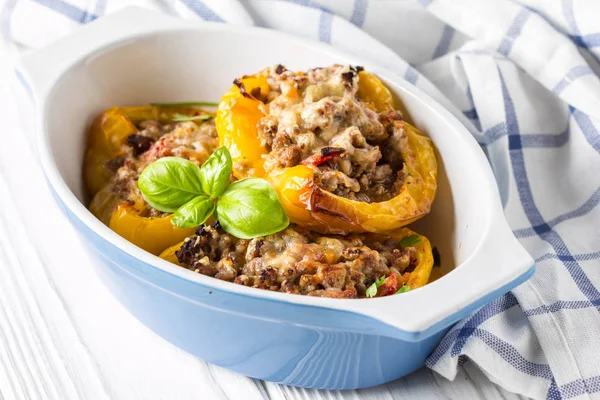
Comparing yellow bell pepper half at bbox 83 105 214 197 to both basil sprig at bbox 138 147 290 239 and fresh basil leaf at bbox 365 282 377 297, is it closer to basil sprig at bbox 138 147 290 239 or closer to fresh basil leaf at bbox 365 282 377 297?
basil sprig at bbox 138 147 290 239

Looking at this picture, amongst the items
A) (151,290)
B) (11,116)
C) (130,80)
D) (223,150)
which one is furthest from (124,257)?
(11,116)

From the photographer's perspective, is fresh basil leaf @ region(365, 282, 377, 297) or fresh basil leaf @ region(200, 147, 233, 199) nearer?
fresh basil leaf @ region(365, 282, 377, 297)

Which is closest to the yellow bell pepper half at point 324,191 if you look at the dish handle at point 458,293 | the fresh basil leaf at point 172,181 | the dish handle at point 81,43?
the fresh basil leaf at point 172,181

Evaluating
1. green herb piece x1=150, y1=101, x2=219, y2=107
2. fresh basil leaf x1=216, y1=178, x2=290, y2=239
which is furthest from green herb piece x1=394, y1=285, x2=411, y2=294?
green herb piece x1=150, y1=101, x2=219, y2=107

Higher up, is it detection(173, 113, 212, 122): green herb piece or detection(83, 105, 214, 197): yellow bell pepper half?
detection(173, 113, 212, 122): green herb piece

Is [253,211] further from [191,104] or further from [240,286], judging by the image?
[191,104]

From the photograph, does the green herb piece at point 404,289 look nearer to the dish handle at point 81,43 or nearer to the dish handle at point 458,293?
the dish handle at point 458,293
